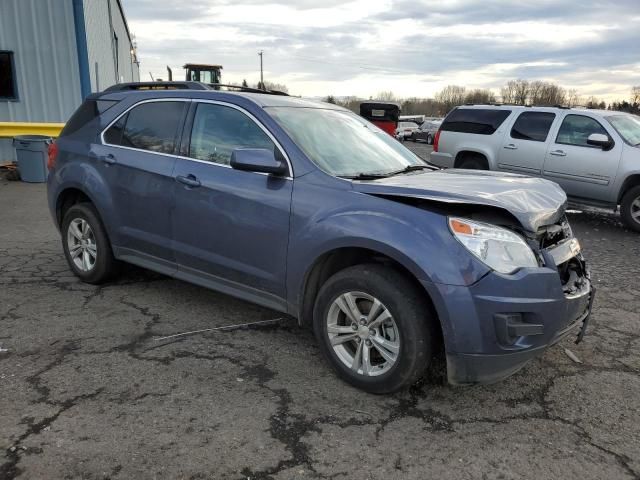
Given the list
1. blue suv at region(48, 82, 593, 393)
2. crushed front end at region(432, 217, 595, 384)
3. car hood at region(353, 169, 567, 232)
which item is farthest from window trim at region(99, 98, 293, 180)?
crushed front end at region(432, 217, 595, 384)

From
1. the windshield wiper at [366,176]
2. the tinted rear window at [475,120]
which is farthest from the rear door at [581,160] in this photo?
the windshield wiper at [366,176]

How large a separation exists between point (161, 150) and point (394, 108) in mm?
17117

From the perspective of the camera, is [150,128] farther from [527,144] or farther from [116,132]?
[527,144]

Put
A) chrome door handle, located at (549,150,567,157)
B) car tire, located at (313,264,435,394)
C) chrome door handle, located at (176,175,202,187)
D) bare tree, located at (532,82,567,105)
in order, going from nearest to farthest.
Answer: car tire, located at (313,264,435,394), chrome door handle, located at (176,175,202,187), chrome door handle, located at (549,150,567,157), bare tree, located at (532,82,567,105)

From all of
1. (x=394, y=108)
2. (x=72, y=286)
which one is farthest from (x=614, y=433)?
(x=394, y=108)

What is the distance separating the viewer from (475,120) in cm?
1007

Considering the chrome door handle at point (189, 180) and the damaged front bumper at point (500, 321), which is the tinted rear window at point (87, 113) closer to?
the chrome door handle at point (189, 180)

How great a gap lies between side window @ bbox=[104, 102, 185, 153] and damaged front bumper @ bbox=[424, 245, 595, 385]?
101 inches

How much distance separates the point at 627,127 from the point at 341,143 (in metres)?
6.83

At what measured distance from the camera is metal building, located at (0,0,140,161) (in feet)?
39.5

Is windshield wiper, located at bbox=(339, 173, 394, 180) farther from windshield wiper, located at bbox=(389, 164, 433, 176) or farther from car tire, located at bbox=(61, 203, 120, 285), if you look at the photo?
car tire, located at bbox=(61, 203, 120, 285)

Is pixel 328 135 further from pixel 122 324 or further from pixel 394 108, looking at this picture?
pixel 394 108

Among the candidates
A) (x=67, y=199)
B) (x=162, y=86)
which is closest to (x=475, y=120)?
(x=162, y=86)

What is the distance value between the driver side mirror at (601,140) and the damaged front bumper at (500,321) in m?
6.28
